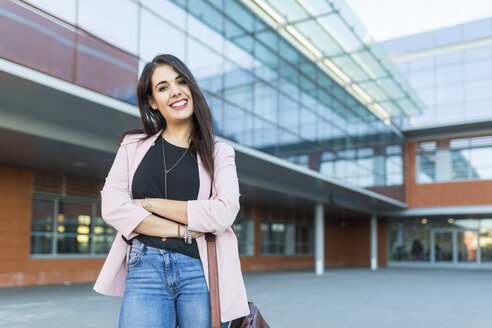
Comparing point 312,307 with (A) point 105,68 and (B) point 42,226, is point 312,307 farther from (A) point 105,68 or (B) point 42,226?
(B) point 42,226

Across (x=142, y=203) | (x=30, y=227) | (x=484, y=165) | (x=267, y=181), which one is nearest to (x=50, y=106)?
(x=30, y=227)

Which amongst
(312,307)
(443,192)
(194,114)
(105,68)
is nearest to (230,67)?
(105,68)

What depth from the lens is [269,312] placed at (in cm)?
842

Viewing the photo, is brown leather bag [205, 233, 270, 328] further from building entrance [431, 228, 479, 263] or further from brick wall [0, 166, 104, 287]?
building entrance [431, 228, 479, 263]

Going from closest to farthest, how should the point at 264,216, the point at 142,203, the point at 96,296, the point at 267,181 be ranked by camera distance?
the point at 142,203 < the point at 96,296 < the point at 267,181 < the point at 264,216

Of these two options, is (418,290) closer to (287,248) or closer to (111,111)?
(111,111)

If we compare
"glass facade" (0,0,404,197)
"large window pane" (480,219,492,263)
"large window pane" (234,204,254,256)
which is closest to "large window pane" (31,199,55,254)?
"glass facade" (0,0,404,197)

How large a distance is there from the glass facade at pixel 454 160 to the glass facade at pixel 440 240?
8.81ft

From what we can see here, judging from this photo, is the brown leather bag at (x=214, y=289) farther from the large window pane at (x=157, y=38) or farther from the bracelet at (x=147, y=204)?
the large window pane at (x=157, y=38)

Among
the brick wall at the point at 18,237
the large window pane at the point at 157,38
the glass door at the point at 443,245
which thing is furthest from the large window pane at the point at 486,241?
the brick wall at the point at 18,237

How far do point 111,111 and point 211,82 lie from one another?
3586 mm

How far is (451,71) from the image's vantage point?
28.8 meters

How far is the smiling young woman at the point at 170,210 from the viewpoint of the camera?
63.7 inches

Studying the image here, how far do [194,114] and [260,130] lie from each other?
39.6ft
